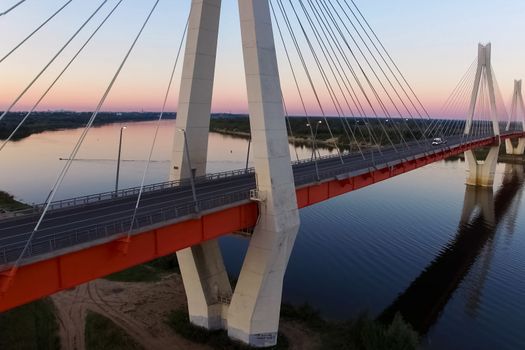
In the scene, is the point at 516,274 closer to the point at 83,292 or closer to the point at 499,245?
the point at 499,245

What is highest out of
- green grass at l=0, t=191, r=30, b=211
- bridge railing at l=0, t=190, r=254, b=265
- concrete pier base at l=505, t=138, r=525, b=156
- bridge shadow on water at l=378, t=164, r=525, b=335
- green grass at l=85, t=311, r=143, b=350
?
concrete pier base at l=505, t=138, r=525, b=156

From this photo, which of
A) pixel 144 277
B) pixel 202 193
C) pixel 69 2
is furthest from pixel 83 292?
pixel 69 2

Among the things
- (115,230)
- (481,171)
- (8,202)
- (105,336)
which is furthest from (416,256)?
(8,202)

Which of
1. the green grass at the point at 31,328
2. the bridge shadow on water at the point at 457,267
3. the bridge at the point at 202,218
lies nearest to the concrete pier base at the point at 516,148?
the bridge shadow on water at the point at 457,267

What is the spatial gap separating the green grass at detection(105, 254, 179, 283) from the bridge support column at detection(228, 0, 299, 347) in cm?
1000

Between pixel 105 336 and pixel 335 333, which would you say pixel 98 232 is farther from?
pixel 335 333

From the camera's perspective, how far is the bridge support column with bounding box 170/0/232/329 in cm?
2086

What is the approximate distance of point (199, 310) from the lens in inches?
862

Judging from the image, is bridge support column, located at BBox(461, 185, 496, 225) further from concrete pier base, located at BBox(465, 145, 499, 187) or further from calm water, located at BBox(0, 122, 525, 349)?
concrete pier base, located at BBox(465, 145, 499, 187)

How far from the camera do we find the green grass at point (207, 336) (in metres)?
20.4

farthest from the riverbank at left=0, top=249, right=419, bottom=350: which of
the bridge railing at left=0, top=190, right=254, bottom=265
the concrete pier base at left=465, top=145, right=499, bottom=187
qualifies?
the concrete pier base at left=465, top=145, right=499, bottom=187

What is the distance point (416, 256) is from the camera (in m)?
35.0

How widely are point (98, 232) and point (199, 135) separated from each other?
9233 mm

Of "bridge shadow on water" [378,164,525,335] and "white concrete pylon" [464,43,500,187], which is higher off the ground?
"white concrete pylon" [464,43,500,187]
